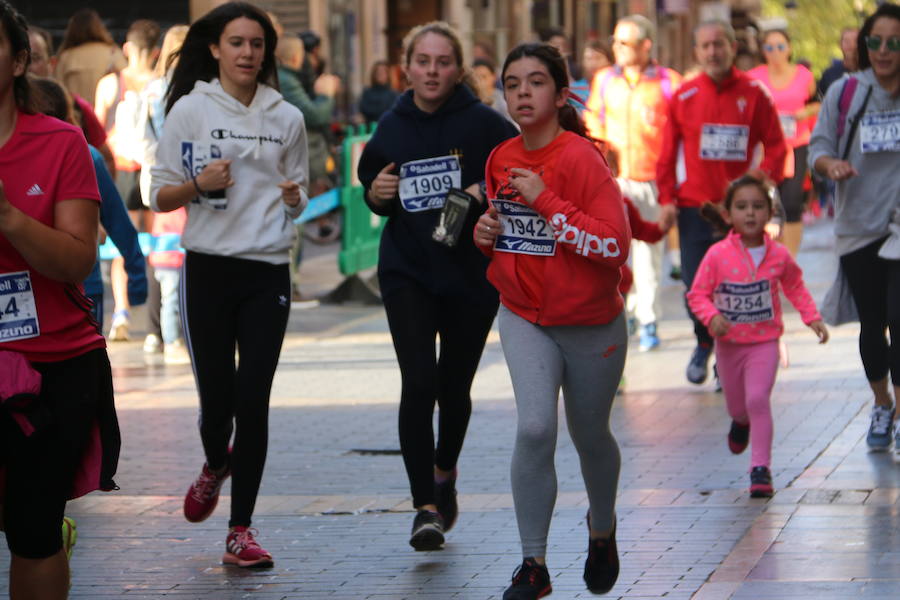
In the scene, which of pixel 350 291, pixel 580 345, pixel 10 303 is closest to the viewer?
pixel 10 303

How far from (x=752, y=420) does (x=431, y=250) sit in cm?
189

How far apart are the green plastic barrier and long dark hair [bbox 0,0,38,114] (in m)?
10.6

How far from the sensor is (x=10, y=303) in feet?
15.2

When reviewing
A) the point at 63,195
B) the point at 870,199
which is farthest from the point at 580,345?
the point at 870,199

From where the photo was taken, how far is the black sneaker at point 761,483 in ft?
24.7

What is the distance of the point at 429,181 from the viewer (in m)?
6.80

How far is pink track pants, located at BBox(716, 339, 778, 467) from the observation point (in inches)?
311

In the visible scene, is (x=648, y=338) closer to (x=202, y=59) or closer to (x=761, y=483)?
(x=761, y=483)

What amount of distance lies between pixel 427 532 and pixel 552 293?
52.5 inches

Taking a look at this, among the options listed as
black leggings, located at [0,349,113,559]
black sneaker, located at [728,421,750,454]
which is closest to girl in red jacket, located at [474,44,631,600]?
black leggings, located at [0,349,113,559]

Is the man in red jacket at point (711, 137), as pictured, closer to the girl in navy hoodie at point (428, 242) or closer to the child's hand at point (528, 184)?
the girl in navy hoodie at point (428, 242)

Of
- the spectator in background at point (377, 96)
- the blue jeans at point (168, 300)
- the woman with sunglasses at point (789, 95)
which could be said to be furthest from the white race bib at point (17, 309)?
the spectator in background at point (377, 96)

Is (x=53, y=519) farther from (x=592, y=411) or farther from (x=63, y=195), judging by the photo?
(x=592, y=411)

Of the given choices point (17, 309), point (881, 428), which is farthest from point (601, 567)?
point (881, 428)
